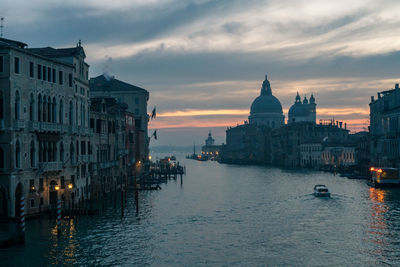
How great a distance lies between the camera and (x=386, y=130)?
295 feet

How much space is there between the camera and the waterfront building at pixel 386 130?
277 feet

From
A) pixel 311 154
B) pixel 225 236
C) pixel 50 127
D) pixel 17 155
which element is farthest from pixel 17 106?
pixel 311 154

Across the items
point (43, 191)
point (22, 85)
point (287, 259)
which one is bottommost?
point (287, 259)

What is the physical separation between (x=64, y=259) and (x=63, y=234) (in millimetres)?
7054

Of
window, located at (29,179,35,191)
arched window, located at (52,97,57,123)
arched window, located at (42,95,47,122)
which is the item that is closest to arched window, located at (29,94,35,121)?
arched window, located at (42,95,47,122)

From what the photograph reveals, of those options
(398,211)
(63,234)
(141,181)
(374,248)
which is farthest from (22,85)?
(141,181)

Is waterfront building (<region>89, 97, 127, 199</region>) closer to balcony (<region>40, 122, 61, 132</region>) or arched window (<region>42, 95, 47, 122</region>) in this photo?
balcony (<region>40, 122, 61, 132</region>)

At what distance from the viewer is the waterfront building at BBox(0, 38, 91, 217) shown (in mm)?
39688

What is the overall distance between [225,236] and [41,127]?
17297 millimetres

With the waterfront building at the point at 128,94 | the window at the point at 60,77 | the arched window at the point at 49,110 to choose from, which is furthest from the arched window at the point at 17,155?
the waterfront building at the point at 128,94

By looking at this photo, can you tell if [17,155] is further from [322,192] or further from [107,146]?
[322,192]

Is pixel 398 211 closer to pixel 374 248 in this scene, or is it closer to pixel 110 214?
pixel 374 248

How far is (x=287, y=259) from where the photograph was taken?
3256cm

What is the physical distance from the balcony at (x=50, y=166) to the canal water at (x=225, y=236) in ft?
13.9
